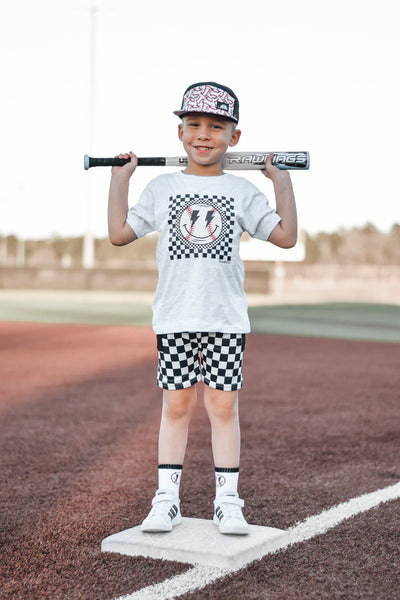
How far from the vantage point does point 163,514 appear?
117 inches

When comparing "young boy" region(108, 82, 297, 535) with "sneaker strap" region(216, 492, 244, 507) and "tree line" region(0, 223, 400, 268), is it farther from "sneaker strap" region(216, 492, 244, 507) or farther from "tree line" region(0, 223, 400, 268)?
"tree line" region(0, 223, 400, 268)

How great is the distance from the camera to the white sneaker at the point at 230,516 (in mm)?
2906

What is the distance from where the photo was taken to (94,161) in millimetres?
3055

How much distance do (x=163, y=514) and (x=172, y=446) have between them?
0.85 feet

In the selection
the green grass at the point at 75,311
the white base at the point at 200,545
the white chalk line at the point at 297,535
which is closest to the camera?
the white chalk line at the point at 297,535

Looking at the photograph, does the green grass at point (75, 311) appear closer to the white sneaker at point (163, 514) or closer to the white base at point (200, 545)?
the white sneaker at point (163, 514)

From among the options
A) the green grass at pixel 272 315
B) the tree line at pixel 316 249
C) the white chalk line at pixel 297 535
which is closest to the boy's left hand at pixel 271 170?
the white chalk line at pixel 297 535

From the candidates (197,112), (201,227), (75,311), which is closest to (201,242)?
(201,227)

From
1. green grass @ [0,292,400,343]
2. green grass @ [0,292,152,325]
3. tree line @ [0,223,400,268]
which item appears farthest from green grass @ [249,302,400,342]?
tree line @ [0,223,400,268]

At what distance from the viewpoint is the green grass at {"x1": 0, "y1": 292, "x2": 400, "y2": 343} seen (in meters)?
15.2

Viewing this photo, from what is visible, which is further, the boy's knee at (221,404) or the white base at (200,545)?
the boy's knee at (221,404)

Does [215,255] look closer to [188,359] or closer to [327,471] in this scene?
[188,359]

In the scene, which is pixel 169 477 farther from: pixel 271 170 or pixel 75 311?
pixel 75 311

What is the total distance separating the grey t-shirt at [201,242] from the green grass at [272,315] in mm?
10851
